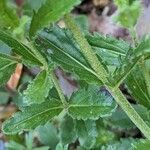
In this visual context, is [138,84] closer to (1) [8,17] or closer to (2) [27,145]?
(1) [8,17]

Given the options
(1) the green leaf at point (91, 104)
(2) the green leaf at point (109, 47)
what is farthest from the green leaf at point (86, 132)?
(2) the green leaf at point (109, 47)

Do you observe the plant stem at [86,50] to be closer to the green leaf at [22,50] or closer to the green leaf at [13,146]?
the green leaf at [22,50]

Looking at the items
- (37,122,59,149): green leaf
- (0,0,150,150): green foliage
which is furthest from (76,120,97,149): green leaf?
(37,122,59,149): green leaf

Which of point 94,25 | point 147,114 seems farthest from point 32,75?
point 147,114

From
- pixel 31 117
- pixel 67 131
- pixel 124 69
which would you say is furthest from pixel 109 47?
pixel 67 131

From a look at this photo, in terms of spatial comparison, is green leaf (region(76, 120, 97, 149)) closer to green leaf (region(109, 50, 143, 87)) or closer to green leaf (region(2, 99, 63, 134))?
green leaf (region(2, 99, 63, 134))

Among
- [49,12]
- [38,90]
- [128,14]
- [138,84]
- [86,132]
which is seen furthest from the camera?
[86,132]
